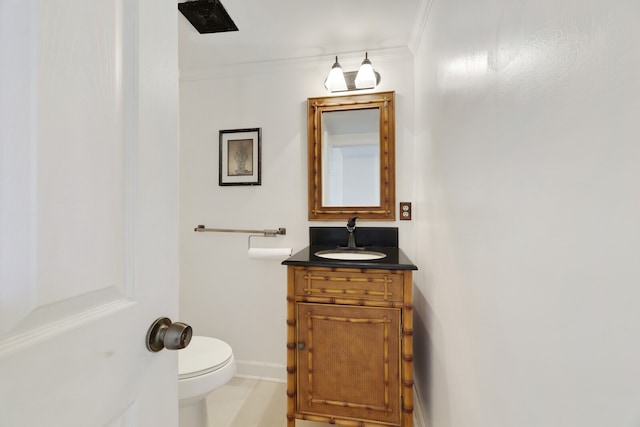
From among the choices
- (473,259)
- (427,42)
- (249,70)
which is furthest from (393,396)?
(249,70)

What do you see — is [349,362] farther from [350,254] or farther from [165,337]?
[165,337]

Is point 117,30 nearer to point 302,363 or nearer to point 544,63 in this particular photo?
point 544,63

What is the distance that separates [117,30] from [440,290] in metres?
1.33

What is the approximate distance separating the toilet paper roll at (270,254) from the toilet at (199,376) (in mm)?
646

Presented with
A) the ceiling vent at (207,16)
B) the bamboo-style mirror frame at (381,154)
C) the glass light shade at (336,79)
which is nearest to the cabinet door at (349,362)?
the bamboo-style mirror frame at (381,154)

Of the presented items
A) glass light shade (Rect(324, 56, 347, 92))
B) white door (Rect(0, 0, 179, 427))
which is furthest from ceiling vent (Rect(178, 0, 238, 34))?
white door (Rect(0, 0, 179, 427))

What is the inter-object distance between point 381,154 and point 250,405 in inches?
72.1

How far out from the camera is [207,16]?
1550 millimetres

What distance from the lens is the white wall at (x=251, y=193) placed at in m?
2.02

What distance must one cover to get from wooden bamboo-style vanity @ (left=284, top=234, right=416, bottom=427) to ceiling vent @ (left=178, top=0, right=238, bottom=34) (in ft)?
4.56

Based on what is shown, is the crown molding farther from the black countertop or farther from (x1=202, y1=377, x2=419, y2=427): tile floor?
(x1=202, y1=377, x2=419, y2=427): tile floor

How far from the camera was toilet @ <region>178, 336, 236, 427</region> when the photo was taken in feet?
3.95

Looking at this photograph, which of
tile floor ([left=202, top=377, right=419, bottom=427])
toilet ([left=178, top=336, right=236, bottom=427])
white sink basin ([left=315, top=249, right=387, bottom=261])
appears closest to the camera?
toilet ([left=178, top=336, right=236, bottom=427])

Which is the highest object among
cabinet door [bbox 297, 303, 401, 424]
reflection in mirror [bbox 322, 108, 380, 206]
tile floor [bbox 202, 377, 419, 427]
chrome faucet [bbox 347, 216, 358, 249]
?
reflection in mirror [bbox 322, 108, 380, 206]
